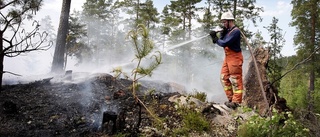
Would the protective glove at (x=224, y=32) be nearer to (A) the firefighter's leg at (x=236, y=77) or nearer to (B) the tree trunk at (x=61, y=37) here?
(A) the firefighter's leg at (x=236, y=77)

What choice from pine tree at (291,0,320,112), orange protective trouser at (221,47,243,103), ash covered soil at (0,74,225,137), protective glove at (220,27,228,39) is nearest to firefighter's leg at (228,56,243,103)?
orange protective trouser at (221,47,243,103)

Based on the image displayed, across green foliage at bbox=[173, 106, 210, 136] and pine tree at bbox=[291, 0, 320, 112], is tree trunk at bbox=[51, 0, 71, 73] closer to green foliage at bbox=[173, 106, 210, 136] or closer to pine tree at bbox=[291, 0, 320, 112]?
green foliage at bbox=[173, 106, 210, 136]

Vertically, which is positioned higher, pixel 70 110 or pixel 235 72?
pixel 235 72

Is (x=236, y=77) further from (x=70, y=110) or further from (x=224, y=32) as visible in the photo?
(x=70, y=110)

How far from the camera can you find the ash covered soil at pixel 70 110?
3875mm

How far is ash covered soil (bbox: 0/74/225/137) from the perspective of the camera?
3.88 m

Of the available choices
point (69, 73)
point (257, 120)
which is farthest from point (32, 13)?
point (257, 120)

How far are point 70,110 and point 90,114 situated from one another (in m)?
0.46

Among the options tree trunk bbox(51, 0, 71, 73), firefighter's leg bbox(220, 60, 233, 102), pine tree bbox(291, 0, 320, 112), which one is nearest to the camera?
firefighter's leg bbox(220, 60, 233, 102)

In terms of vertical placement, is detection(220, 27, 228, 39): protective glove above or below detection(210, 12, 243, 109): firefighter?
above

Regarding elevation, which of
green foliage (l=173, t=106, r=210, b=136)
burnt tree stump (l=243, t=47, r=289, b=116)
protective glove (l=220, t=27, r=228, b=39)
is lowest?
green foliage (l=173, t=106, r=210, b=136)

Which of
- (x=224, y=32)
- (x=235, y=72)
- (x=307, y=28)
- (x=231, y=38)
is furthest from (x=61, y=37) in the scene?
(x=307, y=28)

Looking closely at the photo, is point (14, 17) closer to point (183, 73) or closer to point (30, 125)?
point (30, 125)

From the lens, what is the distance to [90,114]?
4594mm
